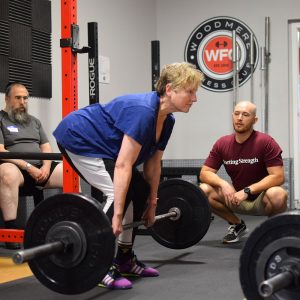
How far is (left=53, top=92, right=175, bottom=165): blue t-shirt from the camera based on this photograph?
2.53m

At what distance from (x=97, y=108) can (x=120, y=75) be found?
10.00ft

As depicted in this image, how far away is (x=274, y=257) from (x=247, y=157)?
2.00 m

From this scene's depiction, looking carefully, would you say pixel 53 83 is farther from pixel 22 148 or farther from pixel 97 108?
pixel 97 108

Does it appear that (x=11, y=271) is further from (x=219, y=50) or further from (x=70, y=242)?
(x=219, y=50)

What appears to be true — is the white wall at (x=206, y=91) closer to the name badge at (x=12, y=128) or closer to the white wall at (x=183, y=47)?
the white wall at (x=183, y=47)

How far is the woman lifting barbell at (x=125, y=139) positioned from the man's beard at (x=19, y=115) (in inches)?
56.6

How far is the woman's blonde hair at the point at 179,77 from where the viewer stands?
256 centimetres

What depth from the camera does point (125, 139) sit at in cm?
245

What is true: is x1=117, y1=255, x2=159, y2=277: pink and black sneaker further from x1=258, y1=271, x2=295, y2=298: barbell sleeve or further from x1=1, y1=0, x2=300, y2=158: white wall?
x1=1, y1=0, x2=300, y2=158: white wall

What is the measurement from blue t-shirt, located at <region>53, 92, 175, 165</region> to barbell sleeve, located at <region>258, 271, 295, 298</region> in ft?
3.04

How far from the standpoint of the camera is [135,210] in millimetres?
2834

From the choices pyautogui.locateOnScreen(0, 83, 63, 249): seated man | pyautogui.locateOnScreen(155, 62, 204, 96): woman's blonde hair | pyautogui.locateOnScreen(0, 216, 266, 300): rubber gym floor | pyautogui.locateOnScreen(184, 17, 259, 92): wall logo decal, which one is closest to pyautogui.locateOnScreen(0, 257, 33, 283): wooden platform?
pyautogui.locateOnScreen(0, 216, 266, 300): rubber gym floor

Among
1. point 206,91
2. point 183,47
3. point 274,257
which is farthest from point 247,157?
point 183,47

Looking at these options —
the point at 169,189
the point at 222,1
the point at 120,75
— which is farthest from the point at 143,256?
the point at 222,1
